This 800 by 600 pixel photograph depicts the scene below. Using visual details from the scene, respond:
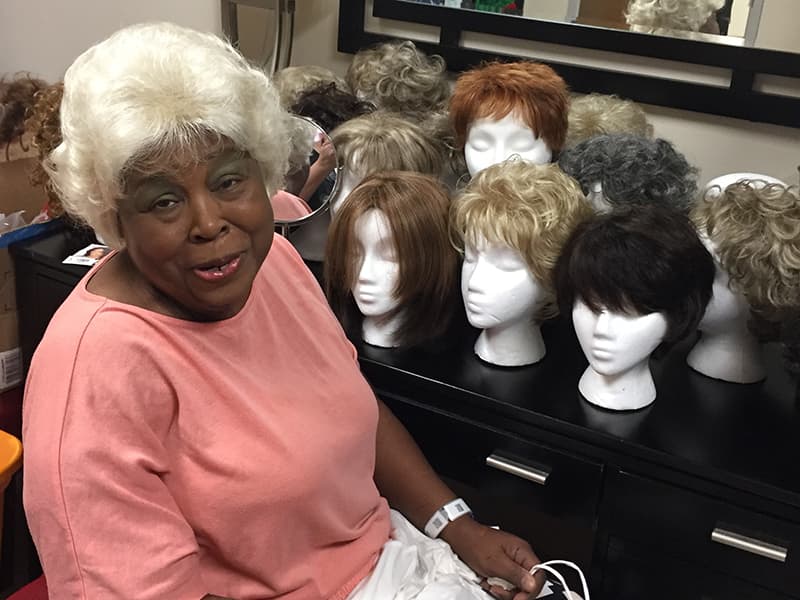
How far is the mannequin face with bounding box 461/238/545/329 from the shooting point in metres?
1.18

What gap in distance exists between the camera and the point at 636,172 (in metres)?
1.23

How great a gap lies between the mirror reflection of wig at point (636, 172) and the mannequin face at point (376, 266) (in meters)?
0.31

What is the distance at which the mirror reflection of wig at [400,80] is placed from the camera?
61.9 inches

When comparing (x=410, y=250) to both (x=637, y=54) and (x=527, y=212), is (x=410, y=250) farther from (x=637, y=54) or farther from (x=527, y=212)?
(x=637, y=54)

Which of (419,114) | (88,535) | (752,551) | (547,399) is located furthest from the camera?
(419,114)

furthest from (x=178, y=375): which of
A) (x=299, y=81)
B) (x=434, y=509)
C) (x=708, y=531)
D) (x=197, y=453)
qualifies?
(x=299, y=81)

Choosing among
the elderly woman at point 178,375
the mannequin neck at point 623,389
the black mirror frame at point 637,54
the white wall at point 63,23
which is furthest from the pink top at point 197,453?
the white wall at point 63,23

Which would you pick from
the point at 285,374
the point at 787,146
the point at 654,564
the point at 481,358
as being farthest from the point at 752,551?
the point at 787,146

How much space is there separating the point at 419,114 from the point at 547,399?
24.4 inches

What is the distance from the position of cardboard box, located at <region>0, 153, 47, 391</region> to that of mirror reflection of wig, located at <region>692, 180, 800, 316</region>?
1245 mm

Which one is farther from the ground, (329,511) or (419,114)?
(419,114)

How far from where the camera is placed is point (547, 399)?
1.19m

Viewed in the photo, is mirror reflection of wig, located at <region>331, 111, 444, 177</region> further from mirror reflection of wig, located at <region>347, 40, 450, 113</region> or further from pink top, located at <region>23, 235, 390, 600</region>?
pink top, located at <region>23, 235, 390, 600</region>

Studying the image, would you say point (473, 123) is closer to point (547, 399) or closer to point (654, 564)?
point (547, 399)
